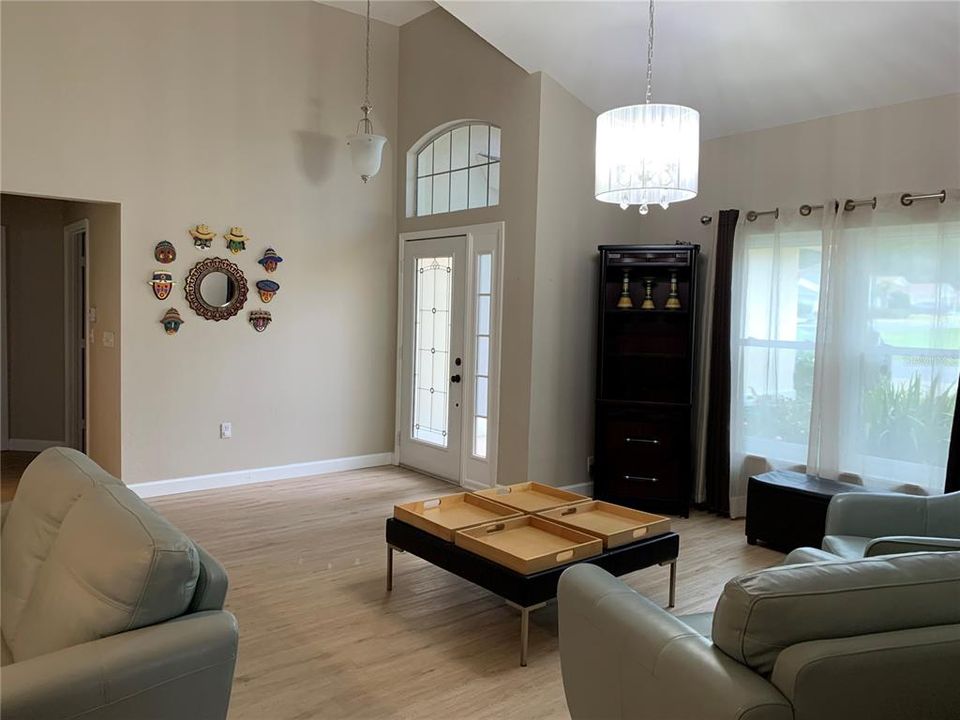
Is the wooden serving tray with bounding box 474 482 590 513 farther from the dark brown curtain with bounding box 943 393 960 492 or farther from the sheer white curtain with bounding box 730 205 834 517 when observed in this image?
the dark brown curtain with bounding box 943 393 960 492

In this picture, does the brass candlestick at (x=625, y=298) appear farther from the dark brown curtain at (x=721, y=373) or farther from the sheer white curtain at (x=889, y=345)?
the sheer white curtain at (x=889, y=345)

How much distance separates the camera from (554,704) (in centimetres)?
267

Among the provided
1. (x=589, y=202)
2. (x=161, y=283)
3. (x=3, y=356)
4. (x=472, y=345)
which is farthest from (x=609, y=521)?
(x=3, y=356)

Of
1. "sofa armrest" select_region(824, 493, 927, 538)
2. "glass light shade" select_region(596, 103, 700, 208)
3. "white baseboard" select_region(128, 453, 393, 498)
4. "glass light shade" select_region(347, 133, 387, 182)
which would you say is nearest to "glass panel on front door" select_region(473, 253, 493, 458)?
"glass light shade" select_region(347, 133, 387, 182)

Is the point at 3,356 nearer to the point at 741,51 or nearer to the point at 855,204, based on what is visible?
the point at 741,51

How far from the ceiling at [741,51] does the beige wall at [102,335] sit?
2.87 metres

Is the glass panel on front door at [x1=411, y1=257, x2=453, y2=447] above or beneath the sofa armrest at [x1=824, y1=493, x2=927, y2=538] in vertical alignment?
above

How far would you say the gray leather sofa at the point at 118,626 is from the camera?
62.9 inches

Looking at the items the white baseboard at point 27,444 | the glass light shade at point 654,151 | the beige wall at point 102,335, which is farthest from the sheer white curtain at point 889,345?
the white baseboard at point 27,444

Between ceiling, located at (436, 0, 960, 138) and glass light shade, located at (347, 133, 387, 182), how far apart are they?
1221mm

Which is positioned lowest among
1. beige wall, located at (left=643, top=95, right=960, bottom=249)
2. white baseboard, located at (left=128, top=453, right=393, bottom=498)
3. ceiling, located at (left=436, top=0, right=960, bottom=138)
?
white baseboard, located at (left=128, top=453, right=393, bottom=498)

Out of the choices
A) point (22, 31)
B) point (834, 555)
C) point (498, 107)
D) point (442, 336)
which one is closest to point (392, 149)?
point (498, 107)

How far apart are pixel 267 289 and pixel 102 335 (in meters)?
1.23

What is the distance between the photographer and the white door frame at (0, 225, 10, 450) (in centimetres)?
648
